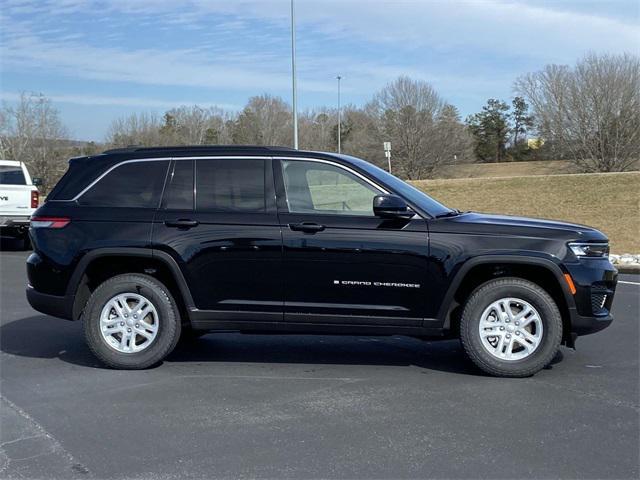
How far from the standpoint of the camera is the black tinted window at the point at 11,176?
16156mm

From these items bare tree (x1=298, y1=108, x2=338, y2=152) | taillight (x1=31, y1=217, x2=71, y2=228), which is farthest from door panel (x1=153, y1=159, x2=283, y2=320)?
bare tree (x1=298, y1=108, x2=338, y2=152)

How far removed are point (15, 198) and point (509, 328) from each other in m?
13.1

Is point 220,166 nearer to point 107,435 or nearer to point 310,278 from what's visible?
point 310,278

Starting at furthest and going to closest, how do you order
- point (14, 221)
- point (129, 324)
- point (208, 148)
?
point (14, 221)
point (208, 148)
point (129, 324)

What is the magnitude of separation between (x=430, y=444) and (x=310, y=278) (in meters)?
1.87

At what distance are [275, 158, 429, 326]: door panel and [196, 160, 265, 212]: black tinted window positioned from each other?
11.9 inches

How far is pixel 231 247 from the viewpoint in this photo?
5859mm

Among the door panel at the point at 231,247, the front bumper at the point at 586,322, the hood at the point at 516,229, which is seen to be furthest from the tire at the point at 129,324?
the front bumper at the point at 586,322

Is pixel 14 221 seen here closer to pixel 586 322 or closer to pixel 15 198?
pixel 15 198

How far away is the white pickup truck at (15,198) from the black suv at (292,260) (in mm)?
10438

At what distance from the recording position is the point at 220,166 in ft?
20.0

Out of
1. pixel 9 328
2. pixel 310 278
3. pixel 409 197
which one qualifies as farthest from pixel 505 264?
pixel 9 328

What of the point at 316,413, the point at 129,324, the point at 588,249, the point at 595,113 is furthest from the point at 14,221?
the point at 595,113

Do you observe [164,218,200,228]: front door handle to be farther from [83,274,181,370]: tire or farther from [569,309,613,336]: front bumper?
[569,309,613,336]: front bumper
